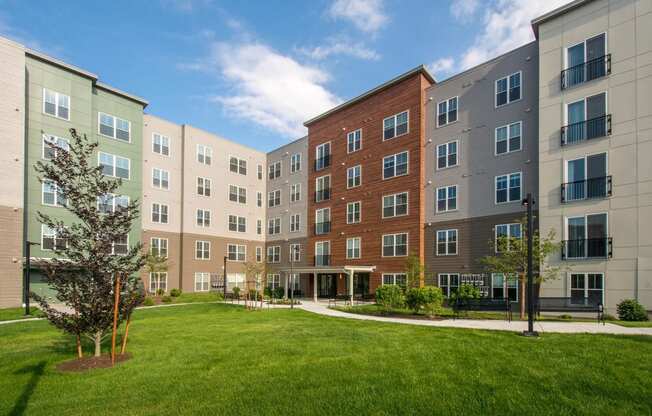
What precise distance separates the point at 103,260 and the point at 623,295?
21.2m

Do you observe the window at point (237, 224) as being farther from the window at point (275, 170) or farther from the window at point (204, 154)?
the window at point (204, 154)

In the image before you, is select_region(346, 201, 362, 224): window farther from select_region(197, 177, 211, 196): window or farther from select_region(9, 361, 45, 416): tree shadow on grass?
select_region(9, 361, 45, 416): tree shadow on grass

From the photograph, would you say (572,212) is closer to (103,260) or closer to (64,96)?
(103,260)

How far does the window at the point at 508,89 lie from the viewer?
23.2m

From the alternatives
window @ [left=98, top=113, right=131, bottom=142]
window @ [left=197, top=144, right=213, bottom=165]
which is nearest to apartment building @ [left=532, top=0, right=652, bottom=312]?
window @ [left=197, top=144, right=213, bottom=165]

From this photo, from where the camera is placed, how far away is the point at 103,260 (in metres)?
9.27

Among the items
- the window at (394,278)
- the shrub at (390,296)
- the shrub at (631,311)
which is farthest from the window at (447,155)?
the shrub at (631,311)

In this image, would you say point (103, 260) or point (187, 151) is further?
point (187, 151)

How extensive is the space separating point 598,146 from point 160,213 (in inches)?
1275

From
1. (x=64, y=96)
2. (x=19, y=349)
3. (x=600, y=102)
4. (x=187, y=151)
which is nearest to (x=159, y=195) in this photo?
(x=187, y=151)

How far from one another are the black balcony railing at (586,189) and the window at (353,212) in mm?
15381

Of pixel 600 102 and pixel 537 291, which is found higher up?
pixel 600 102

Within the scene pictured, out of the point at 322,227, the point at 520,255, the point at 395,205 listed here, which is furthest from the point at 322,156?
the point at 520,255

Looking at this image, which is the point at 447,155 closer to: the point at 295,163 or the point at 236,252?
the point at 295,163
